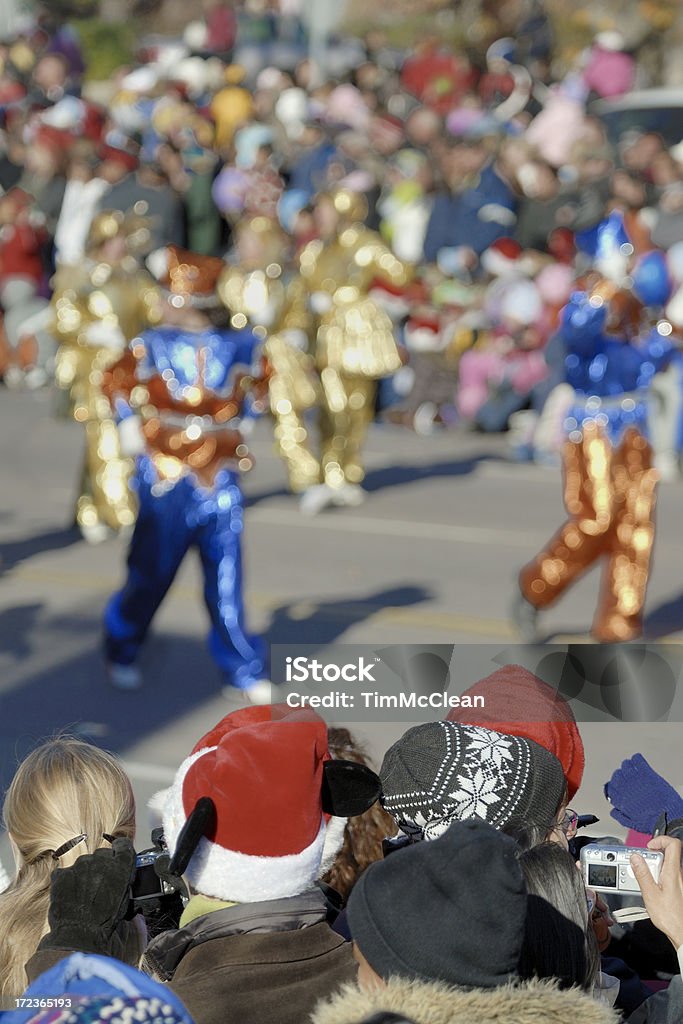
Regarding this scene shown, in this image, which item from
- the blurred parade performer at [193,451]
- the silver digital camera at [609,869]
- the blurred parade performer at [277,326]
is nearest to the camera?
the silver digital camera at [609,869]

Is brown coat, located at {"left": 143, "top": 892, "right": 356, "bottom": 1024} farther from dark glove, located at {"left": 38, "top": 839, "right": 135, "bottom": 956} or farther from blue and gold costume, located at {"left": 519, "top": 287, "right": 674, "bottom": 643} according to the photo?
blue and gold costume, located at {"left": 519, "top": 287, "right": 674, "bottom": 643}

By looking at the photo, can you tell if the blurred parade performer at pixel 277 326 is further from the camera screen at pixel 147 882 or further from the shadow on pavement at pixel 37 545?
the camera screen at pixel 147 882

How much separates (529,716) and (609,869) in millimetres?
406

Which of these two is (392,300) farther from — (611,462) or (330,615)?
(611,462)

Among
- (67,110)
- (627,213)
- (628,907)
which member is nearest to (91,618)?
(627,213)

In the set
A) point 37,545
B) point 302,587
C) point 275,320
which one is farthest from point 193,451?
point 275,320

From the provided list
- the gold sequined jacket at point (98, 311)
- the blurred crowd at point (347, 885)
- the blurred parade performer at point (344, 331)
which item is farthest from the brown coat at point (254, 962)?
the blurred parade performer at point (344, 331)

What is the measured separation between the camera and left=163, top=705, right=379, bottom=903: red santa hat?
7.75 ft

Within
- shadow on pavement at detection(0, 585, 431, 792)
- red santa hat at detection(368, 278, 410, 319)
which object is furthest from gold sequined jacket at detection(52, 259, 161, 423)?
red santa hat at detection(368, 278, 410, 319)

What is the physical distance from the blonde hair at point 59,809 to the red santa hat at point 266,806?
34cm

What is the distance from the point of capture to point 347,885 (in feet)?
9.93

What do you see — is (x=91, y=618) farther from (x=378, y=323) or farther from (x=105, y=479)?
(x=378, y=323)

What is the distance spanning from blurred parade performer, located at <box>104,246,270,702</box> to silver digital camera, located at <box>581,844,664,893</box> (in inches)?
150

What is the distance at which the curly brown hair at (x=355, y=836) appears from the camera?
9.91 ft
